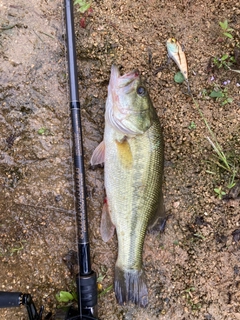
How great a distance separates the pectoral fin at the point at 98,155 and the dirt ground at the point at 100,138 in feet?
0.49

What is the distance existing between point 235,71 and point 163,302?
7.22 ft

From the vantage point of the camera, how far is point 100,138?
3.35 metres

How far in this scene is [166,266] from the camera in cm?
330

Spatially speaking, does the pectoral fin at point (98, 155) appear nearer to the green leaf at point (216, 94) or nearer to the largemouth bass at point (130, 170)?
the largemouth bass at point (130, 170)

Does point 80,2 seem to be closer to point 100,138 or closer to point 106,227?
point 100,138

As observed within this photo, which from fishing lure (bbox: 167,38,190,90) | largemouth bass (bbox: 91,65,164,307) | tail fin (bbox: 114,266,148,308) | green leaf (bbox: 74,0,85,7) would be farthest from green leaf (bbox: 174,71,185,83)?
tail fin (bbox: 114,266,148,308)

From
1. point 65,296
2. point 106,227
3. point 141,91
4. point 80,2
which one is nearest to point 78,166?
point 106,227

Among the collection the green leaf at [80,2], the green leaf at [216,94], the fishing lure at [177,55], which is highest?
the green leaf at [80,2]

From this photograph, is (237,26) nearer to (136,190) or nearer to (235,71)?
(235,71)

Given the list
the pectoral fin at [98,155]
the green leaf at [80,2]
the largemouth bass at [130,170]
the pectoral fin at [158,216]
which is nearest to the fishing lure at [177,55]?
the largemouth bass at [130,170]

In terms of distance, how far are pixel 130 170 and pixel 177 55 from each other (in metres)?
1.18

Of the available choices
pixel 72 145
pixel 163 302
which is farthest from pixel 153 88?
pixel 163 302

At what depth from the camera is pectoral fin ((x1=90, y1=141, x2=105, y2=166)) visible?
10.4 feet

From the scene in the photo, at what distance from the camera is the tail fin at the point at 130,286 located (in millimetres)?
3121
